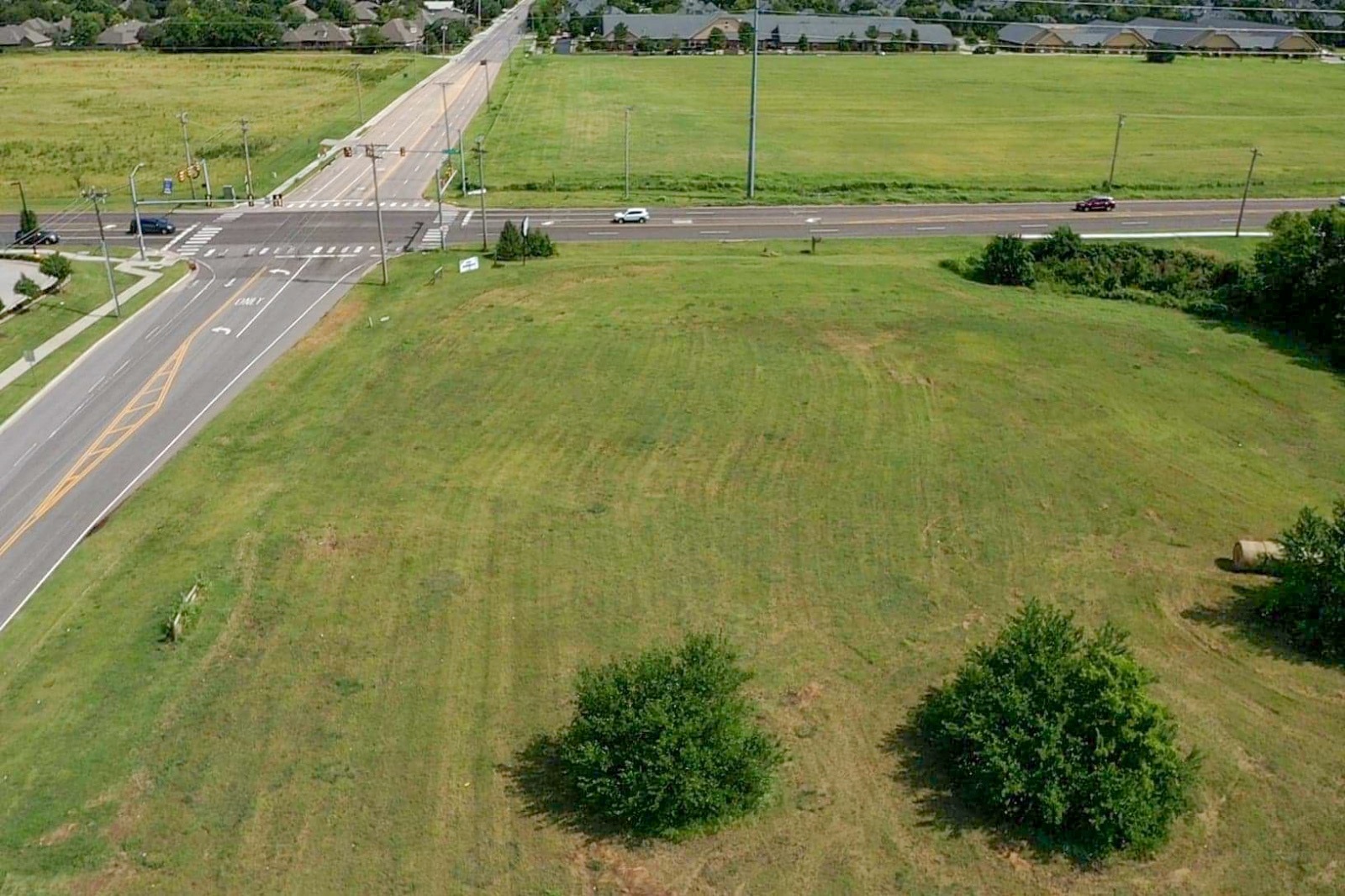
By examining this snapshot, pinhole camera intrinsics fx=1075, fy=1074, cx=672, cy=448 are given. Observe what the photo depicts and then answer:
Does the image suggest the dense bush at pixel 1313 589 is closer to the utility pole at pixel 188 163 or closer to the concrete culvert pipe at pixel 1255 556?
the concrete culvert pipe at pixel 1255 556

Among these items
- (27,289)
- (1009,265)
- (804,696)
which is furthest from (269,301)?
(804,696)

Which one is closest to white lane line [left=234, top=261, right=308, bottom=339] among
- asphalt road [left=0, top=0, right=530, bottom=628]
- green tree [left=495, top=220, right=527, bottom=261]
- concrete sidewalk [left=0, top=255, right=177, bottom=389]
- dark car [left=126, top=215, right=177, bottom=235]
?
asphalt road [left=0, top=0, right=530, bottom=628]

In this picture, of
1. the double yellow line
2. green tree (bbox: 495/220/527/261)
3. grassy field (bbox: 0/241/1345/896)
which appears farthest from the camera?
green tree (bbox: 495/220/527/261)

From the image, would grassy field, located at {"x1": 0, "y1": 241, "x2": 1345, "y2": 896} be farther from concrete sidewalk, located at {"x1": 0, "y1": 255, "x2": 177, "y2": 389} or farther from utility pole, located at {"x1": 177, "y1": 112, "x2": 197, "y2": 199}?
utility pole, located at {"x1": 177, "y1": 112, "x2": 197, "y2": 199}

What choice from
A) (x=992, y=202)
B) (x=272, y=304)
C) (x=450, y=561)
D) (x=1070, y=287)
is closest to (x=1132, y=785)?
(x=450, y=561)

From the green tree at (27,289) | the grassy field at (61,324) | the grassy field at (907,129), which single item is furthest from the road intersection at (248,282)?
the green tree at (27,289)

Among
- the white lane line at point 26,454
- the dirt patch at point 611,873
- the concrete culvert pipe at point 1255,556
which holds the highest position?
the concrete culvert pipe at point 1255,556

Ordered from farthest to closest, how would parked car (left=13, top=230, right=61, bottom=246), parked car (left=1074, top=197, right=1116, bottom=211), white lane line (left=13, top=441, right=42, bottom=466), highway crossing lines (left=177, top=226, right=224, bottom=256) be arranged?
parked car (left=1074, top=197, right=1116, bottom=211)
highway crossing lines (left=177, top=226, right=224, bottom=256)
parked car (left=13, top=230, right=61, bottom=246)
white lane line (left=13, top=441, right=42, bottom=466)
